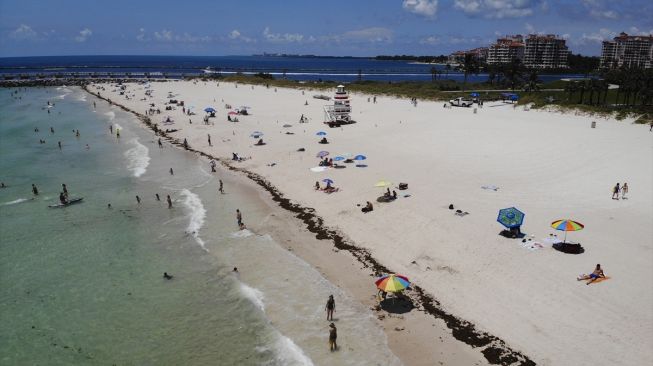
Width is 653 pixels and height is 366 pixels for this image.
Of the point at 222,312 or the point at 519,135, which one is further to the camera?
the point at 519,135

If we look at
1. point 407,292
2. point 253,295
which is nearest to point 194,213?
point 253,295

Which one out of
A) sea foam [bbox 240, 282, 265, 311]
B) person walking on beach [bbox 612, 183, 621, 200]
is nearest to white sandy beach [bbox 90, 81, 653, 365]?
person walking on beach [bbox 612, 183, 621, 200]

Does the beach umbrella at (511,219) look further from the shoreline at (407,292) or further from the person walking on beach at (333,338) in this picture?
the person walking on beach at (333,338)

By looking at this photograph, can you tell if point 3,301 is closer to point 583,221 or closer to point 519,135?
point 583,221

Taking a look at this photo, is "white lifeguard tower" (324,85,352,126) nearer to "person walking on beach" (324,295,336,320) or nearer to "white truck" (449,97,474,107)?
"white truck" (449,97,474,107)

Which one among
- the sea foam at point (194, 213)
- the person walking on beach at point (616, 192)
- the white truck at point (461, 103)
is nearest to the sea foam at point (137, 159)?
the sea foam at point (194, 213)

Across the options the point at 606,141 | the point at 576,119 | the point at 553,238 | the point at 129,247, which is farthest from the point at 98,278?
the point at 576,119

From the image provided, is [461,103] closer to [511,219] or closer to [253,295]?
[511,219]
